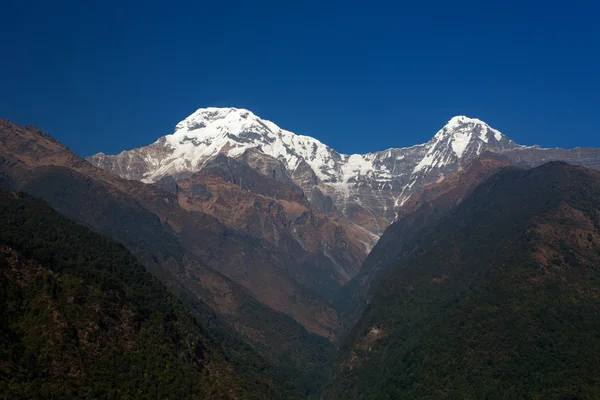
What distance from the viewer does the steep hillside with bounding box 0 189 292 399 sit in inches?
5359

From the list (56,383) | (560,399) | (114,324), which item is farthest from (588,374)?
(56,383)

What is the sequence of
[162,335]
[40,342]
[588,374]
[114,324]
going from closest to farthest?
[40,342] < [114,324] < [162,335] < [588,374]

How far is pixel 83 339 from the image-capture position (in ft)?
495

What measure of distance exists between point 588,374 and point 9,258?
155 m

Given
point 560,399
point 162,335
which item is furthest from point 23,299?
point 560,399

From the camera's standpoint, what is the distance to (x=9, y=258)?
15688 cm

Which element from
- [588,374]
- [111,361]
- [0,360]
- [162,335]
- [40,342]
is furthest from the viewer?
[588,374]

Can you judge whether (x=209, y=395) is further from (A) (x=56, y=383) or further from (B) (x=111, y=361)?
(A) (x=56, y=383)

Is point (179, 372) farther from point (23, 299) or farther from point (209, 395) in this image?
point (23, 299)

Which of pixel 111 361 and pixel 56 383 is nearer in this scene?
pixel 56 383

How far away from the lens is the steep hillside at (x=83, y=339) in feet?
447

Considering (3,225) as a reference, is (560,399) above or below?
above

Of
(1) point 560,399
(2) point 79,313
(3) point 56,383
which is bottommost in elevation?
(3) point 56,383

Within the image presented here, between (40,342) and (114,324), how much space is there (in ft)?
88.4
